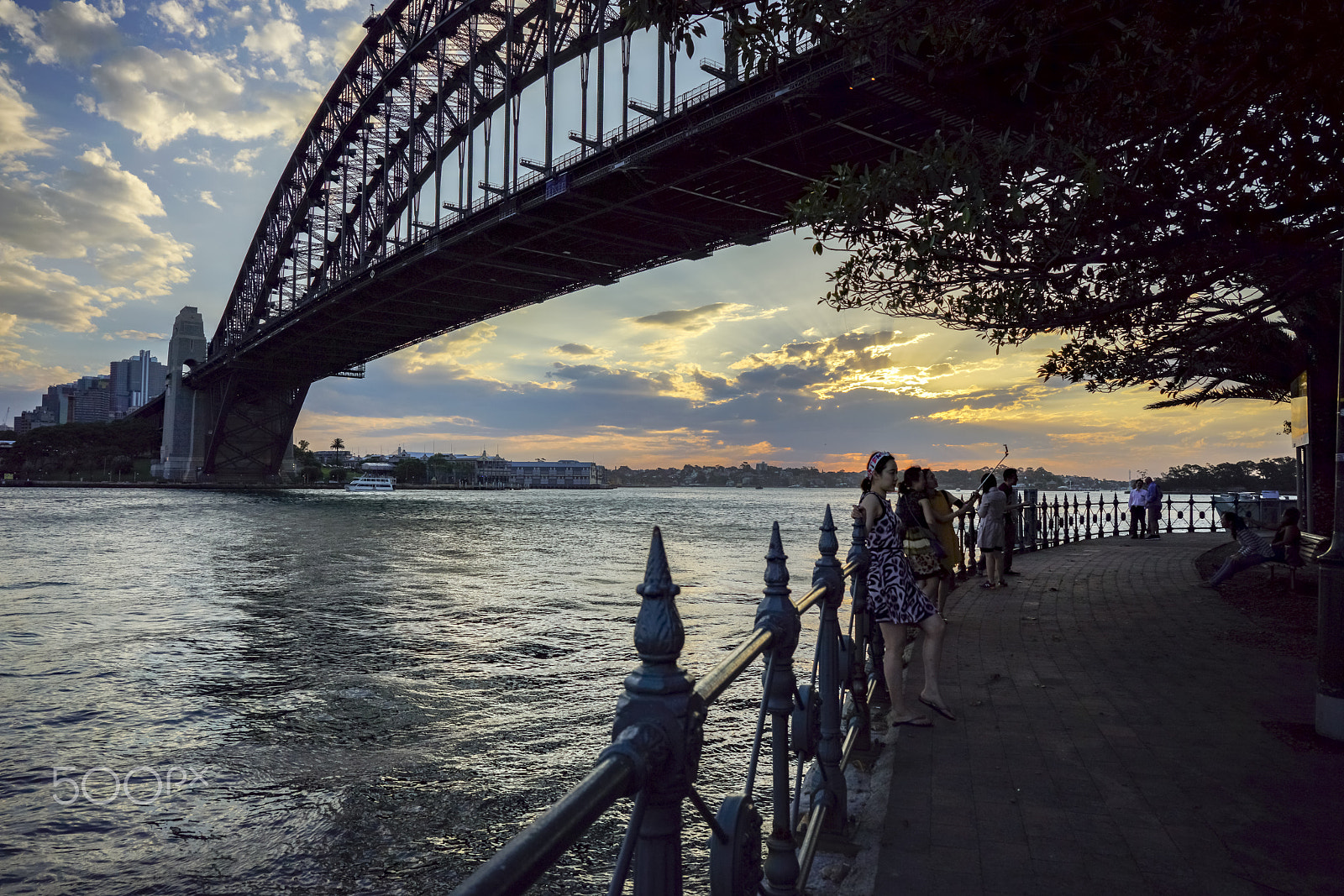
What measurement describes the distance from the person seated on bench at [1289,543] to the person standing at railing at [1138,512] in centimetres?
1483

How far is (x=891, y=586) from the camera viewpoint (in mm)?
5238

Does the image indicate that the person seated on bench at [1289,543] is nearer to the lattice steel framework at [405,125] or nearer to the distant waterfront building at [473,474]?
the lattice steel framework at [405,125]

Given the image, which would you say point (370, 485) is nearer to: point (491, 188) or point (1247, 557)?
point (491, 188)

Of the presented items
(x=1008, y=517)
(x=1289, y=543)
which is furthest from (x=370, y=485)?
(x=1289, y=543)

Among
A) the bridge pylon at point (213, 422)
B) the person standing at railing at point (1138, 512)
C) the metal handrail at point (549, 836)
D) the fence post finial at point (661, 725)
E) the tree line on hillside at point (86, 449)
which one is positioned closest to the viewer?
the metal handrail at point (549, 836)

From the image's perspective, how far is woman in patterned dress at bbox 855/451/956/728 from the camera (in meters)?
5.21

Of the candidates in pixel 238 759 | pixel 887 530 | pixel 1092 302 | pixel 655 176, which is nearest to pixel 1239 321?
pixel 1092 302

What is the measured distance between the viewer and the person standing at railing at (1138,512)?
78.1 ft

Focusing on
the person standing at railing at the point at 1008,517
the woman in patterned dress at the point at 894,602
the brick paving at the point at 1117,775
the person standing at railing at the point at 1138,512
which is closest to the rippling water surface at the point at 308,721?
the woman in patterned dress at the point at 894,602

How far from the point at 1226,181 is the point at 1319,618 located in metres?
3.28

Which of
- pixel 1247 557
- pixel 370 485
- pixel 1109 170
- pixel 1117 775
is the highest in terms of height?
pixel 1109 170

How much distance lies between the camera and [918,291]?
711 centimetres

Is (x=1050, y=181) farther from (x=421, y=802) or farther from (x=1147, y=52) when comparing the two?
(x=421, y=802)

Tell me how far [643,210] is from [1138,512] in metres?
19.8
